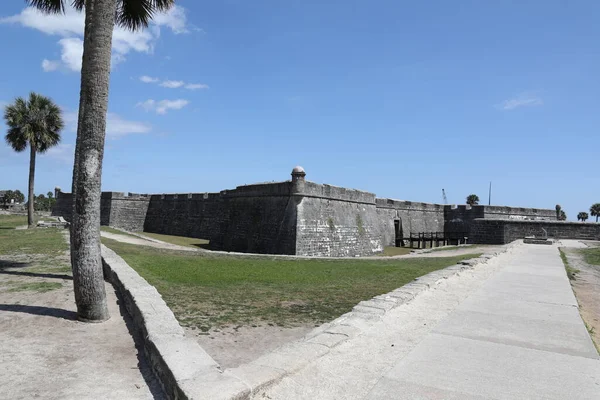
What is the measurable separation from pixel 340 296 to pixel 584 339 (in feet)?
12.6

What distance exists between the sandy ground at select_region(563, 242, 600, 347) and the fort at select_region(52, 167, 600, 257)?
1020 cm

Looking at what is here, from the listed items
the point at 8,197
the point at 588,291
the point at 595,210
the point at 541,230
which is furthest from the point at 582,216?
the point at 8,197

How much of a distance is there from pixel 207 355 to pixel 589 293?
7.48 metres

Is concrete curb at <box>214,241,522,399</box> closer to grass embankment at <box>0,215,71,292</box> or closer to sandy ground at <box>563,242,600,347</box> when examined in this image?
sandy ground at <box>563,242,600,347</box>

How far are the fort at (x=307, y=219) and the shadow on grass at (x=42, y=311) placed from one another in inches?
505

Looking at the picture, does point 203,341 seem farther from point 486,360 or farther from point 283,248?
point 283,248

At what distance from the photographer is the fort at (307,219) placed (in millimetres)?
18984

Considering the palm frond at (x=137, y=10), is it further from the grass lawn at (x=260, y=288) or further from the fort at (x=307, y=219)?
the fort at (x=307, y=219)

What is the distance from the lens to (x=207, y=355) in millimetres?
3375

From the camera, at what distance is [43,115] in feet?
75.6

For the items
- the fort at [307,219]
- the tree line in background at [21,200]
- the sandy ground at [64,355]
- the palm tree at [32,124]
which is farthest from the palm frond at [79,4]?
the tree line in background at [21,200]

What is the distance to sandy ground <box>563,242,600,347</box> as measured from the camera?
534 centimetres

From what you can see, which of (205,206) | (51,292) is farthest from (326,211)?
(51,292)

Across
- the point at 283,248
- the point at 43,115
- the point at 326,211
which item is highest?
the point at 43,115
